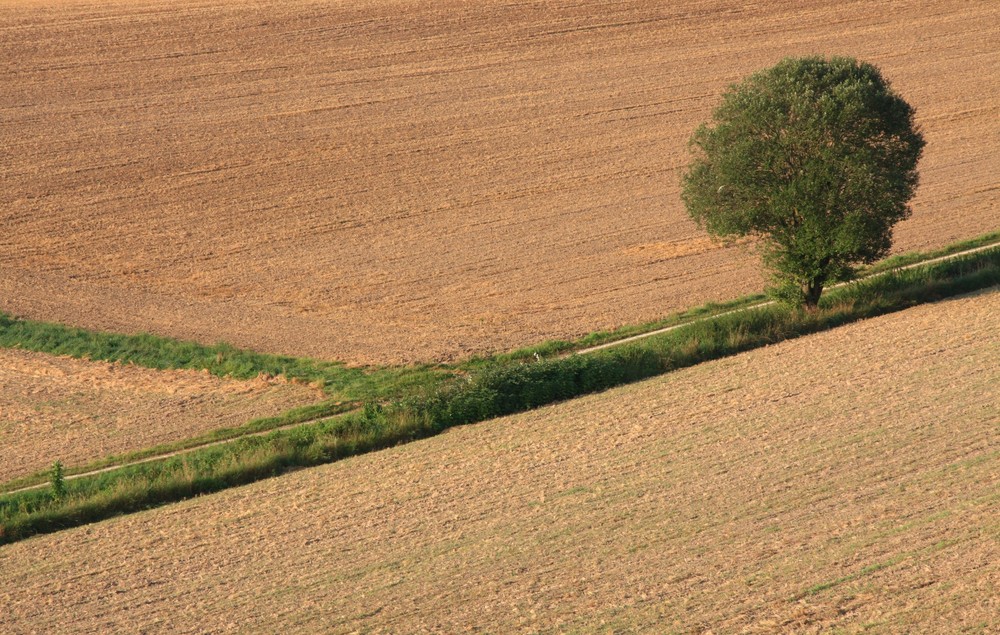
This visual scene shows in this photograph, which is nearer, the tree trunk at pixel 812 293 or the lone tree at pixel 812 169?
the lone tree at pixel 812 169

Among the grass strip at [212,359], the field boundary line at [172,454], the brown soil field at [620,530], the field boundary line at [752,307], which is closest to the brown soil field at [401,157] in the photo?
the grass strip at [212,359]

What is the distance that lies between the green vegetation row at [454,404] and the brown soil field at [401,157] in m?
3.54

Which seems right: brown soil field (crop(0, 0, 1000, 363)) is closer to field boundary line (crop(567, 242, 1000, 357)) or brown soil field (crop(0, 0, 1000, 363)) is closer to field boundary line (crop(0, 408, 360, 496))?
field boundary line (crop(567, 242, 1000, 357))

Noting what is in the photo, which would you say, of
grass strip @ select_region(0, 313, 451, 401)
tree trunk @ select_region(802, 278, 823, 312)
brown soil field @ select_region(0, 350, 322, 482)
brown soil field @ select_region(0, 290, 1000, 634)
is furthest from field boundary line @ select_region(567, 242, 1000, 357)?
brown soil field @ select_region(0, 350, 322, 482)

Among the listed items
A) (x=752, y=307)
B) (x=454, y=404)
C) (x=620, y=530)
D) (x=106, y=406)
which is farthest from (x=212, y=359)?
(x=620, y=530)

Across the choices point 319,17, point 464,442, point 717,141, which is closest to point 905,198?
point 717,141

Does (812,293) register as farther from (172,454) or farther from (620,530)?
(172,454)

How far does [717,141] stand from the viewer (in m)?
28.1

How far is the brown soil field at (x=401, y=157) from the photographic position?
105 ft

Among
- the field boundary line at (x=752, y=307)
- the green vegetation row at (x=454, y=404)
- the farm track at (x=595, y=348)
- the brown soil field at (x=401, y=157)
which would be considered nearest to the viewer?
the green vegetation row at (x=454, y=404)

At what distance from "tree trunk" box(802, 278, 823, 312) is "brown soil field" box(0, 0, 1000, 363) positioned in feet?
10.3

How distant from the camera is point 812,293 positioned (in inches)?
1105

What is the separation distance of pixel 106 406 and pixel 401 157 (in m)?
19.5

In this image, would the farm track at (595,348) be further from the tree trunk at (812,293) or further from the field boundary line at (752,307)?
the tree trunk at (812,293)
